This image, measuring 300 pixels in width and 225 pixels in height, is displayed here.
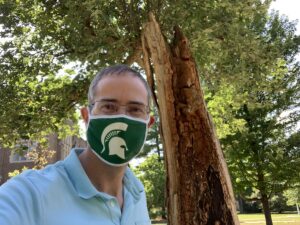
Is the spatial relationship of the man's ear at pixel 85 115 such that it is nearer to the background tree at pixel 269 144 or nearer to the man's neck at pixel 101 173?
the man's neck at pixel 101 173

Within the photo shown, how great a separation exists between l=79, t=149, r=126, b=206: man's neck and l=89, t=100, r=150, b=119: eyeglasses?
24cm

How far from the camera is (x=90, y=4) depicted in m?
7.74

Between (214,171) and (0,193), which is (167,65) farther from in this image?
(0,193)

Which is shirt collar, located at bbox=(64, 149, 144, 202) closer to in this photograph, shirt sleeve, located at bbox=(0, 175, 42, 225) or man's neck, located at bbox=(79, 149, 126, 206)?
man's neck, located at bbox=(79, 149, 126, 206)

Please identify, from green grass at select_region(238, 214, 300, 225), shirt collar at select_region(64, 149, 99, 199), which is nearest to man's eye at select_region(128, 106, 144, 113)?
shirt collar at select_region(64, 149, 99, 199)

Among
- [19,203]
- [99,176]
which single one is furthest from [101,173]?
[19,203]

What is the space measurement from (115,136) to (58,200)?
676 mm

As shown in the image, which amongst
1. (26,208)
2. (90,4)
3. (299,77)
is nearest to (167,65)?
(90,4)

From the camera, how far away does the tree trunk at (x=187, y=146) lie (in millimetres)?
5594

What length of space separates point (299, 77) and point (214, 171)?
47.5ft

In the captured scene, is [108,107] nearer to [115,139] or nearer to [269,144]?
[115,139]

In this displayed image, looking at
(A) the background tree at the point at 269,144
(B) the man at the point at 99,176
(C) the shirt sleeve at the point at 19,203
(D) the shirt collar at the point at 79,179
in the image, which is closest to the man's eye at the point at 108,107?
(B) the man at the point at 99,176

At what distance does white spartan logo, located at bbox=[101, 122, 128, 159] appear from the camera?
7.09 feet

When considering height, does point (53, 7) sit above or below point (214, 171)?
above
